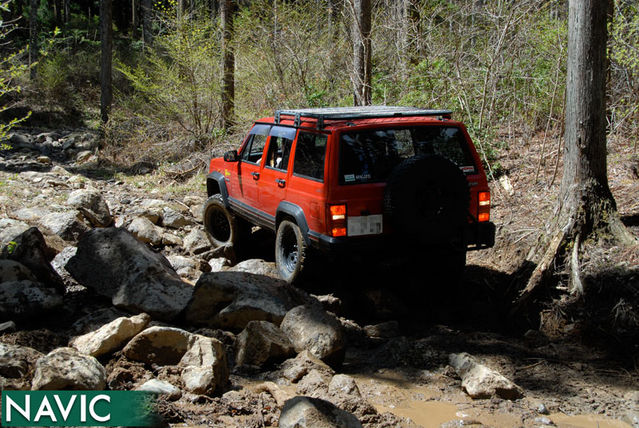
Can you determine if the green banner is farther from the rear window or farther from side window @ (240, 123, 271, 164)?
side window @ (240, 123, 271, 164)

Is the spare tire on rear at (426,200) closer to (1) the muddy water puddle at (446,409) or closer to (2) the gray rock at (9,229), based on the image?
(1) the muddy water puddle at (446,409)

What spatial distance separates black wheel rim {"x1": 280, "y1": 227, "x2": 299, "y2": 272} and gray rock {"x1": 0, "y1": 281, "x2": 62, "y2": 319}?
2.42 m

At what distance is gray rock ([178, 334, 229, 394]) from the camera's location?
419 centimetres

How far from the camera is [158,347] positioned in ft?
15.5

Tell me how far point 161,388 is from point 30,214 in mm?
6483

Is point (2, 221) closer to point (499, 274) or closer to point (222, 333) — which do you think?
point (222, 333)

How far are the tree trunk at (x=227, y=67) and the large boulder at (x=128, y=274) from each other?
30.4 ft

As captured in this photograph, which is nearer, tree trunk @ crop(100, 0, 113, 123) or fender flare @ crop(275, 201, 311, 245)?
fender flare @ crop(275, 201, 311, 245)

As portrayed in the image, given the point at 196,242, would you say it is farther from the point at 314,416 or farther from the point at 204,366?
the point at 314,416

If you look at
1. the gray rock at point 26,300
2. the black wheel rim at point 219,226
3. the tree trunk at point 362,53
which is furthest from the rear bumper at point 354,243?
the tree trunk at point 362,53

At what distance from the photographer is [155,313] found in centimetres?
573

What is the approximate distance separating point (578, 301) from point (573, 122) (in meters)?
2.12

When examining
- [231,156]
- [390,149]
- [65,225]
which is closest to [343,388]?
[390,149]

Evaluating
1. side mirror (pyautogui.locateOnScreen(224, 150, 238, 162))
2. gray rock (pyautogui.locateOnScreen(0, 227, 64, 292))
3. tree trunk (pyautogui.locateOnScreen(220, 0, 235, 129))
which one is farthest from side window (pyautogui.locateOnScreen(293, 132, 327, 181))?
tree trunk (pyautogui.locateOnScreen(220, 0, 235, 129))
